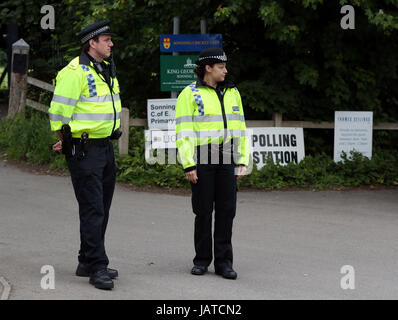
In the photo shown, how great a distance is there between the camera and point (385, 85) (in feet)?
46.5

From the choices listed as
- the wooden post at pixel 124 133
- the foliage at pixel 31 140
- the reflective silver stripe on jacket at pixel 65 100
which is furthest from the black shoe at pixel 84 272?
the foliage at pixel 31 140

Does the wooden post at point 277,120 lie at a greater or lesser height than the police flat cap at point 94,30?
lesser

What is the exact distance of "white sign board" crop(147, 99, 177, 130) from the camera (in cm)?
1288

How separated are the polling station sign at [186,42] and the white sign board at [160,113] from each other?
3.19ft

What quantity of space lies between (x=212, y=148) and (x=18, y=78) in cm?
921

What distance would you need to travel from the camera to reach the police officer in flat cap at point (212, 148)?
6547 mm

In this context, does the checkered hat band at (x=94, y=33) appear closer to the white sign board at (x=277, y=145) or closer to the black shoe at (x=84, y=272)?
the black shoe at (x=84, y=272)

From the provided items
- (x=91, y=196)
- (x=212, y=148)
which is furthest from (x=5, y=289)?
(x=212, y=148)

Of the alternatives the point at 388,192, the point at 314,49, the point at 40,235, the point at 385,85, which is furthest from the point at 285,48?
the point at 40,235

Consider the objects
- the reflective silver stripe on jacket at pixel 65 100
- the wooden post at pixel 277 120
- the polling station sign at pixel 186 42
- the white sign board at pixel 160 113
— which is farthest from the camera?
the polling station sign at pixel 186 42

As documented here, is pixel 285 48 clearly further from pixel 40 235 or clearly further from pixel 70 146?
pixel 70 146

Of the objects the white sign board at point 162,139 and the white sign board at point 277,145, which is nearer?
the white sign board at point 162,139

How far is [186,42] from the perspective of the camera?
43.6 ft

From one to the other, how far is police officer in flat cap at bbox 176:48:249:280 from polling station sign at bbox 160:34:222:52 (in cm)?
667
